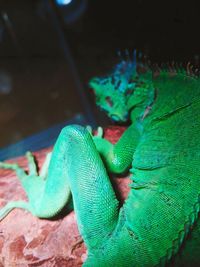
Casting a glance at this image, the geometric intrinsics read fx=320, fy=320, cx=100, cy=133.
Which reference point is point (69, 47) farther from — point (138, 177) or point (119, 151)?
point (138, 177)

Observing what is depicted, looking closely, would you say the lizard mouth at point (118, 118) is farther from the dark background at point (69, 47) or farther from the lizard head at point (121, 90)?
the dark background at point (69, 47)

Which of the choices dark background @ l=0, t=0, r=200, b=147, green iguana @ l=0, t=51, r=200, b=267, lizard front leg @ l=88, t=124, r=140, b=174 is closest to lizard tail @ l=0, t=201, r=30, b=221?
green iguana @ l=0, t=51, r=200, b=267

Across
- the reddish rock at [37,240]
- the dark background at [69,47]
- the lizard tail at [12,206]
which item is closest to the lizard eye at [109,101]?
the dark background at [69,47]

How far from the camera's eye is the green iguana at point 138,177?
6.77 ft

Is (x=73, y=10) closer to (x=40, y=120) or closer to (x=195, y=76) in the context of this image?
(x=40, y=120)

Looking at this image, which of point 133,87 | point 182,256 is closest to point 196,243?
point 182,256

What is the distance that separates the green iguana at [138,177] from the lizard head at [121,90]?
0.01 metres

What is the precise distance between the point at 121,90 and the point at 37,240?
1.60 meters

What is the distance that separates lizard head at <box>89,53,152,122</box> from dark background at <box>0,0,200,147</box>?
44 centimetres

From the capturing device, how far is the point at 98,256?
2168mm

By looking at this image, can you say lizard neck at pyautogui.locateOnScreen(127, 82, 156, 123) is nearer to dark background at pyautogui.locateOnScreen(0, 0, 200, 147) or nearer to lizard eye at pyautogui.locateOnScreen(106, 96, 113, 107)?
lizard eye at pyautogui.locateOnScreen(106, 96, 113, 107)

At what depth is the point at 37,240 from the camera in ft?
7.68

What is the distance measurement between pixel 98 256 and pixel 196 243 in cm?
65

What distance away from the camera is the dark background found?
12.4 feet
